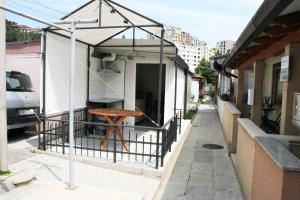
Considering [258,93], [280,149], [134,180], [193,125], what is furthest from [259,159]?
[193,125]

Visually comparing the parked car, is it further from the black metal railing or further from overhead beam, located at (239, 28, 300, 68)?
overhead beam, located at (239, 28, 300, 68)

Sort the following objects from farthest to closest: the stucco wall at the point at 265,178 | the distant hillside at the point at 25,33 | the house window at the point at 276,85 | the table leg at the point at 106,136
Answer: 1. the house window at the point at 276,85
2. the distant hillside at the point at 25,33
3. the table leg at the point at 106,136
4. the stucco wall at the point at 265,178

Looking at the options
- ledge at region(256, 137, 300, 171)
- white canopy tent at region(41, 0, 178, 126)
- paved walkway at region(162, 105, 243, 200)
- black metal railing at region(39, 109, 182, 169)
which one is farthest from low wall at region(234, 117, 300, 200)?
white canopy tent at region(41, 0, 178, 126)

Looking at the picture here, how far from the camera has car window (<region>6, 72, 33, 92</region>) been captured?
7.30 m

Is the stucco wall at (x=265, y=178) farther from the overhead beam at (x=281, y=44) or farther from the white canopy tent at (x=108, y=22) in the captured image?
the white canopy tent at (x=108, y=22)

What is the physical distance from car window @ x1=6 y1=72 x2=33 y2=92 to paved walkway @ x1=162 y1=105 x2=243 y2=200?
4466mm

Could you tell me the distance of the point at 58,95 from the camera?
7.05 meters

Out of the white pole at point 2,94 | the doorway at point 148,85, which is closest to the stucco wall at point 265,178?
the white pole at point 2,94

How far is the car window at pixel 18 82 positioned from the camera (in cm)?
730

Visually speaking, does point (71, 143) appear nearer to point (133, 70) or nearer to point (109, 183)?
point (109, 183)

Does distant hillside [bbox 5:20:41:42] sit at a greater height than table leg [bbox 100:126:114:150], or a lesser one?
greater

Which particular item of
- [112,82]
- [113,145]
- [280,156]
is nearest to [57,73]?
[113,145]

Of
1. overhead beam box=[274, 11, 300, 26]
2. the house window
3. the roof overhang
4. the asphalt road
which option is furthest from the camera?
the house window

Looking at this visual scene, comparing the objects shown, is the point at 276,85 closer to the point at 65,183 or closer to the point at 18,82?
the point at 65,183
